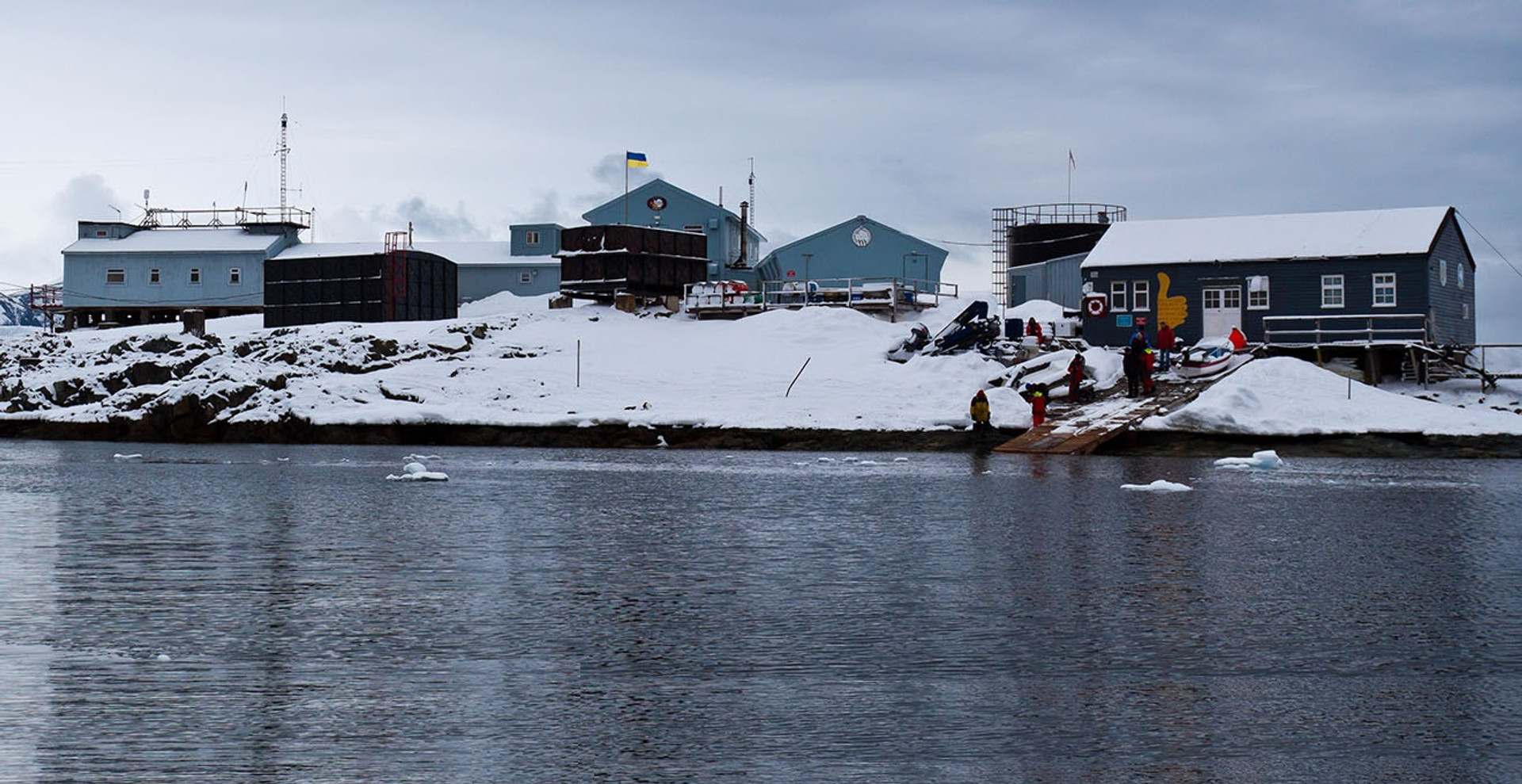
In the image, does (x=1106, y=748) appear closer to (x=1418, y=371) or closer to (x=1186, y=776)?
(x=1186, y=776)

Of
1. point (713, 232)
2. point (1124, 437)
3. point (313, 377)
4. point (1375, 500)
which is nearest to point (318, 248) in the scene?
point (713, 232)

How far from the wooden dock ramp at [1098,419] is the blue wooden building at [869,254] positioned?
27606mm

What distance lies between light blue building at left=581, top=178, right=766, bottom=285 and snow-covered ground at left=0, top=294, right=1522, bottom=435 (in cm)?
1408

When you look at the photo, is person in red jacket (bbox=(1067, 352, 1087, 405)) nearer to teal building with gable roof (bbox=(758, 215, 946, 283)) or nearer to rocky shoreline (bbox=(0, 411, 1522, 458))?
rocky shoreline (bbox=(0, 411, 1522, 458))

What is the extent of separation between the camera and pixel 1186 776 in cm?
689

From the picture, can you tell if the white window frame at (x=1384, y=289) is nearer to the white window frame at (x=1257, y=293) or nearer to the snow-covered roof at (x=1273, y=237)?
the snow-covered roof at (x=1273, y=237)

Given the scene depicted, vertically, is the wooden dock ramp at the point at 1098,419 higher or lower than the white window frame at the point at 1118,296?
lower

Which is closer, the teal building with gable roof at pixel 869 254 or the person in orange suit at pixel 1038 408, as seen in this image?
the person in orange suit at pixel 1038 408

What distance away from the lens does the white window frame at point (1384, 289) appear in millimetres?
48438

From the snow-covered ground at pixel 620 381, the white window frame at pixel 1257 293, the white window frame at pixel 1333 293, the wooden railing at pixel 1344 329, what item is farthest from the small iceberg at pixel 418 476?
the white window frame at pixel 1333 293

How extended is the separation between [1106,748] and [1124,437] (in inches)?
1227

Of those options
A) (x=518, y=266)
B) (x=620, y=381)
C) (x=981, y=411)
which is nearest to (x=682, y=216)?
(x=518, y=266)

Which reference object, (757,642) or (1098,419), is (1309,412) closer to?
(1098,419)

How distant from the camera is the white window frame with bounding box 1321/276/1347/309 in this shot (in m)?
49.1
